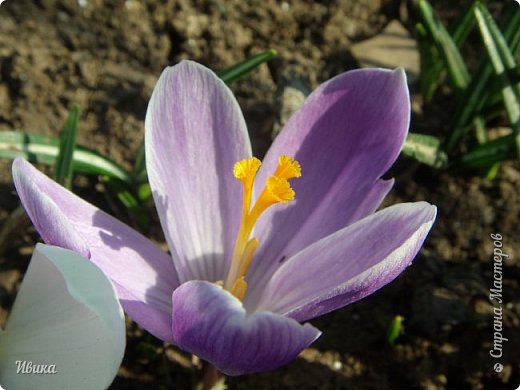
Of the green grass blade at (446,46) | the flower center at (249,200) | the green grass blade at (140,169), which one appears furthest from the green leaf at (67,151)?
the green grass blade at (446,46)

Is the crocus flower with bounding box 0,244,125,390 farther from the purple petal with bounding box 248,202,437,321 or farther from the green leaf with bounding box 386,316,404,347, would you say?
the green leaf with bounding box 386,316,404,347

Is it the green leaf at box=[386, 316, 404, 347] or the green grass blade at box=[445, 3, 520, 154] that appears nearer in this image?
the green leaf at box=[386, 316, 404, 347]

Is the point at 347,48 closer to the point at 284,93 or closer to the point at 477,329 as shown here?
the point at 284,93

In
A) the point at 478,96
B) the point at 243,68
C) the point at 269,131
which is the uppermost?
the point at 243,68

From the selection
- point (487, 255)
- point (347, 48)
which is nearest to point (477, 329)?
point (487, 255)

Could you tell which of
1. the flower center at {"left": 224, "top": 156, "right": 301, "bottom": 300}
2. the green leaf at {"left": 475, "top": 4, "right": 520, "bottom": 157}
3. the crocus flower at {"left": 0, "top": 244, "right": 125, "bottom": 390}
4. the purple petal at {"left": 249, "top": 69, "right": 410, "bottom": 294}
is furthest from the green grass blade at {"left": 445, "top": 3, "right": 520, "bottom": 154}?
the crocus flower at {"left": 0, "top": 244, "right": 125, "bottom": 390}

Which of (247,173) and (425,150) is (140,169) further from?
(425,150)

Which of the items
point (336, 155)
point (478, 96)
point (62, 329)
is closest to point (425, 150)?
point (478, 96)
